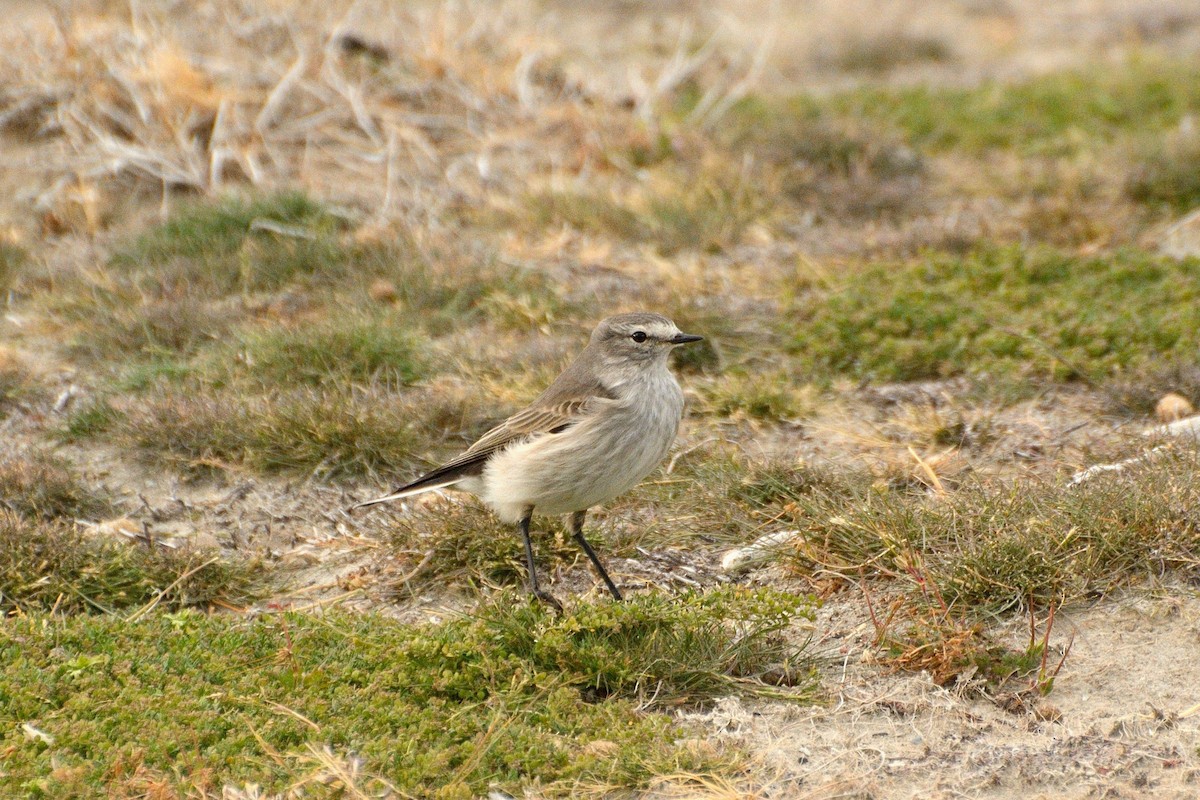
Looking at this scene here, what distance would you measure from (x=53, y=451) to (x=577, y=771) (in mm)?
4228

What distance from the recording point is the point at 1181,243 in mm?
10148

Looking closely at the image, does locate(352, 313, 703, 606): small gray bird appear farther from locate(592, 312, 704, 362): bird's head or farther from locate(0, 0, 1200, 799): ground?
locate(0, 0, 1200, 799): ground

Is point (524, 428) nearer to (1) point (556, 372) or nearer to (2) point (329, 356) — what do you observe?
(1) point (556, 372)

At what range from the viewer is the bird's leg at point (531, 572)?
19.5ft

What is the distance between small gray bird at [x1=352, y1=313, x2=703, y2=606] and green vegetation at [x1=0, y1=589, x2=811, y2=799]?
0.58 metres

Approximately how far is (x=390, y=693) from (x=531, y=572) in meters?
1.09

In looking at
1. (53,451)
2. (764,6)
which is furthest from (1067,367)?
(764,6)

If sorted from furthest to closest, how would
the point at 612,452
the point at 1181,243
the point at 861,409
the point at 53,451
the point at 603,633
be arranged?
the point at 1181,243, the point at 861,409, the point at 53,451, the point at 612,452, the point at 603,633

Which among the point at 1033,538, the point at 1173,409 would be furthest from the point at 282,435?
the point at 1173,409

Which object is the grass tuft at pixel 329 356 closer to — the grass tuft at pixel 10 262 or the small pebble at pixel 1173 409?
the grass tuft at pixel 10 262

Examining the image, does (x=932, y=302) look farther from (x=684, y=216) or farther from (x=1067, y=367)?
(x=684, y=216)

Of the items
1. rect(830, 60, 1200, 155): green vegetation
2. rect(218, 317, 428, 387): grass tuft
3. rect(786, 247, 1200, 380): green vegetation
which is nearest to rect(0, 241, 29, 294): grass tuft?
rect(218, 317, 428, 387): grass tuft

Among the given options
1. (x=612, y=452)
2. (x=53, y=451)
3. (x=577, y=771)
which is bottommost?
(x=53, y=451)

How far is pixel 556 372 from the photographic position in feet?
27.2
